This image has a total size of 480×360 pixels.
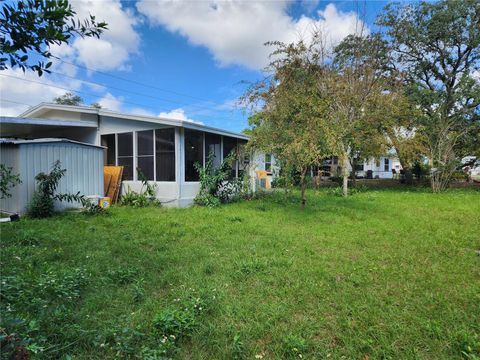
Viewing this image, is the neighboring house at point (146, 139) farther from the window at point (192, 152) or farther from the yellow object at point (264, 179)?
the yellow object at point (264, 179)

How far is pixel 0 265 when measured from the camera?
366 centimetres

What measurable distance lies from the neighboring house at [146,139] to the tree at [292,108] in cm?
228

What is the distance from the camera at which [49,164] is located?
7703 mm

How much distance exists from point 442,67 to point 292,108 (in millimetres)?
14200

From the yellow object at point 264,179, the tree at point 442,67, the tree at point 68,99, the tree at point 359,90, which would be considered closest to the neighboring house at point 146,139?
the yellow object at point 264,179

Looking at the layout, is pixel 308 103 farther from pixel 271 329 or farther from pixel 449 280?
pixel 271 329

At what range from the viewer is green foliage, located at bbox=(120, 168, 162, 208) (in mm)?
9080

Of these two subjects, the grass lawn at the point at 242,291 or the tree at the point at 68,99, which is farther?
the tree at the point at 68,99

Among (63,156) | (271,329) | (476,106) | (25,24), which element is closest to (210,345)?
(271,329)

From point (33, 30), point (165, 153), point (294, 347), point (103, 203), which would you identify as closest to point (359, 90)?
point (165, 153)

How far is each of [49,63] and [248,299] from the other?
2.66m

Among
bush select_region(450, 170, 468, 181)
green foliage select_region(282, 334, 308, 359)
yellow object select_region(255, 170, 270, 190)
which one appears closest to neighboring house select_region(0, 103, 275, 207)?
yellow object select_region(255, 170, 270, 190)

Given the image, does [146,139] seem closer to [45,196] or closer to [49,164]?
[49,164]

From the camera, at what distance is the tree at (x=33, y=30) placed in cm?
123
